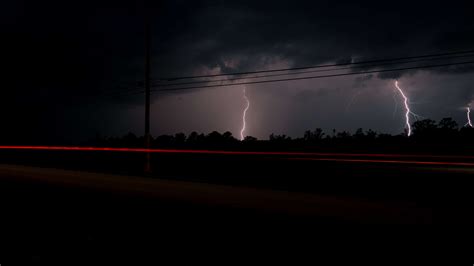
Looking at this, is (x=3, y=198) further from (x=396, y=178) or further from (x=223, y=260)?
(x=396, y=178)

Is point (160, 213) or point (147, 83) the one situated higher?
point (147, 83)

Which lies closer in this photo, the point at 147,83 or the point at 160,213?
the point at 160,213

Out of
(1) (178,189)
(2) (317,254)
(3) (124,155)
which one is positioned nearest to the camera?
(2) (317,254)

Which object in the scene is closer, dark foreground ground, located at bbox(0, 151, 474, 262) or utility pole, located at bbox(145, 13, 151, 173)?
dark foreground ground, located at bbox(0, 151, 474, 262)

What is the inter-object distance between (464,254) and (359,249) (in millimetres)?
1351

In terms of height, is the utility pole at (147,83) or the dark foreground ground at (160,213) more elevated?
the utility pole at (147,83)

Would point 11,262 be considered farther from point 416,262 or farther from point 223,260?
point 416,262

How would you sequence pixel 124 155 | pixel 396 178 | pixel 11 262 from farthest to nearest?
1. pixel 124 155
2. pixel 396 178
3. pixel 11 262

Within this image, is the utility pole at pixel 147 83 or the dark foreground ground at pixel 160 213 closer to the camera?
the dark foreground ground at pixel 160 213

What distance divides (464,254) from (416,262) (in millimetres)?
843

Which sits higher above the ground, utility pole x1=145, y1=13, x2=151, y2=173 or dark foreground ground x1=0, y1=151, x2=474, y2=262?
utility pole x1=145, y1=13, x2=151, y2=173

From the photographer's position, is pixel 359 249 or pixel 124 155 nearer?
pixel 359 249

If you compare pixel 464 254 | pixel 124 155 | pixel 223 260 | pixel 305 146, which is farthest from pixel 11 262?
pixel 305 146

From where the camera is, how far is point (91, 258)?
4844mm
